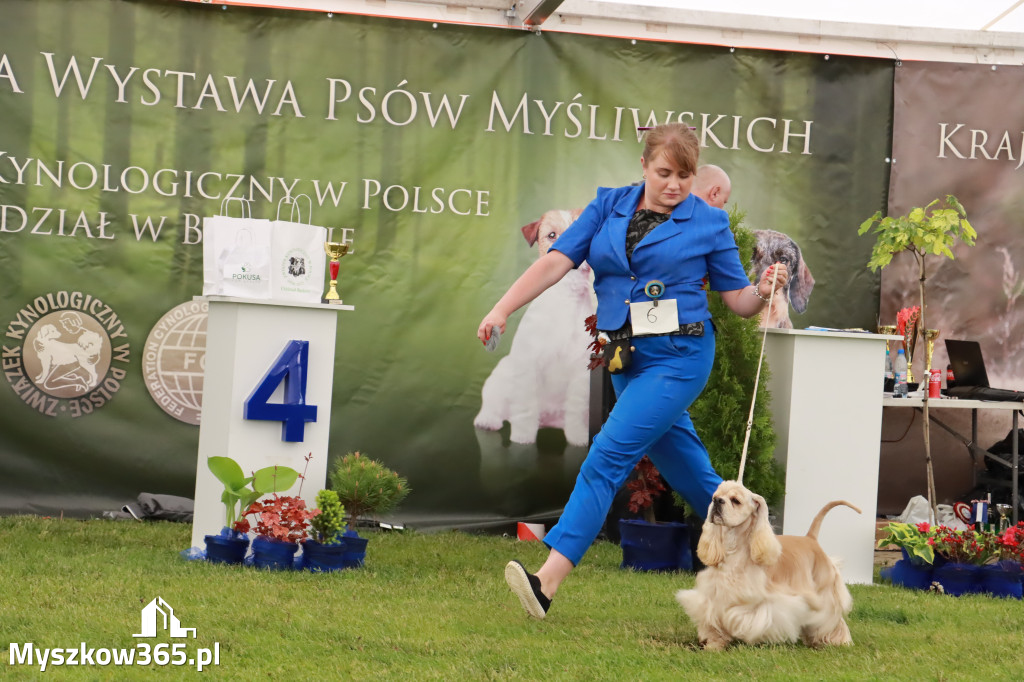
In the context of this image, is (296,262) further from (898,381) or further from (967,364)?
(967,364)

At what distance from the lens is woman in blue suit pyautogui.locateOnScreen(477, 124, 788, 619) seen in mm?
3662

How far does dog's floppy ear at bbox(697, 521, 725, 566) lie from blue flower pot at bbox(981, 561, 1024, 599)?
2.08 meters

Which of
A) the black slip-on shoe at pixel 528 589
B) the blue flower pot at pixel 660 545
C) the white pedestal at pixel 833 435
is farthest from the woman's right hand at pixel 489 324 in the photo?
the white pedestal at pixel 833 435

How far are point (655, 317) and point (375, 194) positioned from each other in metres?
3.12

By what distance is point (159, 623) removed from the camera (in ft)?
11.1

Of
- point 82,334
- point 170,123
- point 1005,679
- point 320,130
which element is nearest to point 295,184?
point 320,130

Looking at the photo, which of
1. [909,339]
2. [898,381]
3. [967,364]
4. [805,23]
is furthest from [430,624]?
[805,23]

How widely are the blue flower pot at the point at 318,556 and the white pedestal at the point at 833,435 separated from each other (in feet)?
6.58

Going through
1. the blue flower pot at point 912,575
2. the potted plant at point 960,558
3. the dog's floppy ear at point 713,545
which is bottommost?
the blue flower pot at point 912,575

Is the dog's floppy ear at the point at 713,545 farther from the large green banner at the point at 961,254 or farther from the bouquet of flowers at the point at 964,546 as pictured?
the large green banner at the point at 961,254

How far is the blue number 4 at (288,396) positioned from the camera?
4.72m

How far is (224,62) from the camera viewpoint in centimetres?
640

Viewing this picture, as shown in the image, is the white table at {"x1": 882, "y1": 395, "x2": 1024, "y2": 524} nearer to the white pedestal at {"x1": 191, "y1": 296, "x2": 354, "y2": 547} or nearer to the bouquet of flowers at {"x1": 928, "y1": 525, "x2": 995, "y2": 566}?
the bouquet of flowers at {"x1": 928, "y1": 525, "x2": 995, "y2": 566}

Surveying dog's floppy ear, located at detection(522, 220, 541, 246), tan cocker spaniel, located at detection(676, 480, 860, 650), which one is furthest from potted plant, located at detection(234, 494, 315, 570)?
dog's floppy ear, located at detection(522, 220, 541, 246)
